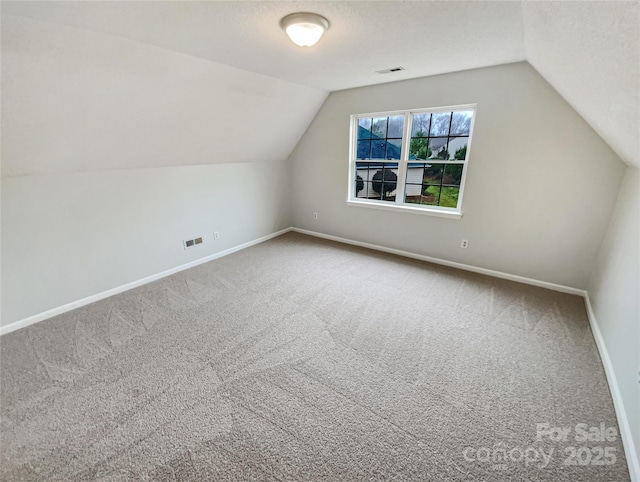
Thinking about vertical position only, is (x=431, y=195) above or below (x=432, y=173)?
below

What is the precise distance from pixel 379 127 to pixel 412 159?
67cm

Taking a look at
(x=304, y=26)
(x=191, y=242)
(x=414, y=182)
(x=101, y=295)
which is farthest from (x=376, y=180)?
(x=101, y=295)

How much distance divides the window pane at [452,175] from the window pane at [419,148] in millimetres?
307

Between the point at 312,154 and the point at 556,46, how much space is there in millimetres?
3152

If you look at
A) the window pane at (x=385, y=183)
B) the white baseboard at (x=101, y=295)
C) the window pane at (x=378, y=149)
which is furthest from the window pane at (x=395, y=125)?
the white baseboard at (x=101, y=295)

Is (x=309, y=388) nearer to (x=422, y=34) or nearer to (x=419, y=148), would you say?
(x=422, y=34)

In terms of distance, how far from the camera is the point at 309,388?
1807 millimetres

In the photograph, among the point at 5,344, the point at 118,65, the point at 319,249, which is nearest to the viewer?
the point at 118,65

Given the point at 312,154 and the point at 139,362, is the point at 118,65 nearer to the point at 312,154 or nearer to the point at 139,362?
the point at 139,362

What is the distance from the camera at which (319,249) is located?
13.8 feet

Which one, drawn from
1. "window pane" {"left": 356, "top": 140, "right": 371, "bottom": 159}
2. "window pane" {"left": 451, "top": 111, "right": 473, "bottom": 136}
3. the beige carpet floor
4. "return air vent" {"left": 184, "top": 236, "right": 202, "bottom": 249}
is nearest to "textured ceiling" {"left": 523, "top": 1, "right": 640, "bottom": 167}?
"window pane" {"left": 451, "top": 111, "right": 473, "bottom": 136}

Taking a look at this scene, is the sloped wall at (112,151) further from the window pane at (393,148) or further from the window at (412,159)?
the window pane at (393,148)

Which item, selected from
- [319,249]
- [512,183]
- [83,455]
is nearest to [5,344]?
[83,455]

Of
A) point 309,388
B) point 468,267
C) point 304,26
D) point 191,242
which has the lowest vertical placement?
point 309,388
